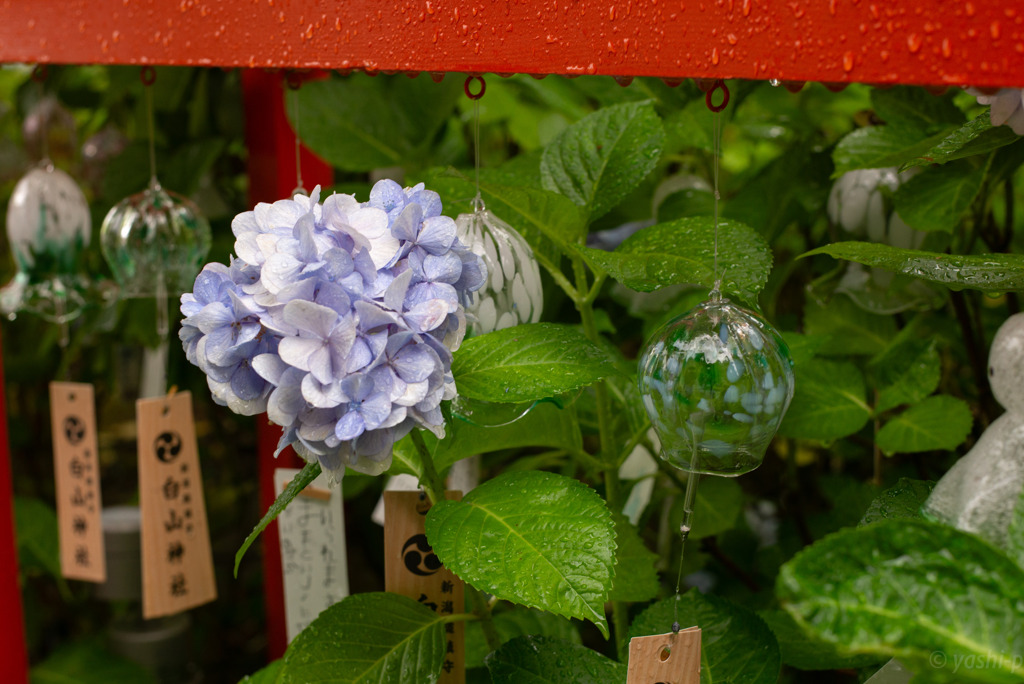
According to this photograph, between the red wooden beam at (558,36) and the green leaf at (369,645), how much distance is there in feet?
1.34

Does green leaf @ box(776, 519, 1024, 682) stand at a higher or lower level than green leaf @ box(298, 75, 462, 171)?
lower

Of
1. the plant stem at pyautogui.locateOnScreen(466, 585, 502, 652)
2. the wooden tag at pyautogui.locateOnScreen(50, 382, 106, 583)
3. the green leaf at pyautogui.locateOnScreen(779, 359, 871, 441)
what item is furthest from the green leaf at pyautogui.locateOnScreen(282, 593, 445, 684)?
the wooden tag at pyautogui.locateOnScreen(50, 382, 106, 583)

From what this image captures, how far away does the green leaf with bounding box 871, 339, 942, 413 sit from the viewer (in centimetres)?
88

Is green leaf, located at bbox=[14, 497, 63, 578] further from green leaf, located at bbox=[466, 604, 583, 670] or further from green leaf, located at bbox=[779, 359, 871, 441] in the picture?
green leaf, located at bbox=[779, 359, 871, 441]

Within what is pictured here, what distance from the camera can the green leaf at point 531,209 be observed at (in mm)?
687

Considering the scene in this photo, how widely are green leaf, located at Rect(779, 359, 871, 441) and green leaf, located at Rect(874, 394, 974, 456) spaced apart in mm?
30

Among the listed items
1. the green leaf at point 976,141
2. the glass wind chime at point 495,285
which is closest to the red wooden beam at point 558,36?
the glass wind chime at point 495,285

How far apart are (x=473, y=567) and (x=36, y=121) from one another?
107cm

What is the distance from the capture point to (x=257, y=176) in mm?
1253

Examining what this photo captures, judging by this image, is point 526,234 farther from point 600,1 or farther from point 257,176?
point 257,176

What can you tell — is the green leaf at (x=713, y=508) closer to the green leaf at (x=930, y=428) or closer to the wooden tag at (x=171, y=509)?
the green leaf at (x=930, y=428)

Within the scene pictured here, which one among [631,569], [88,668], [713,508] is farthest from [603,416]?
[88,668]

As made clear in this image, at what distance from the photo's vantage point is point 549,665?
671mm

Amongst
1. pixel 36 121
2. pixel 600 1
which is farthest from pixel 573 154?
pixel 36 121
